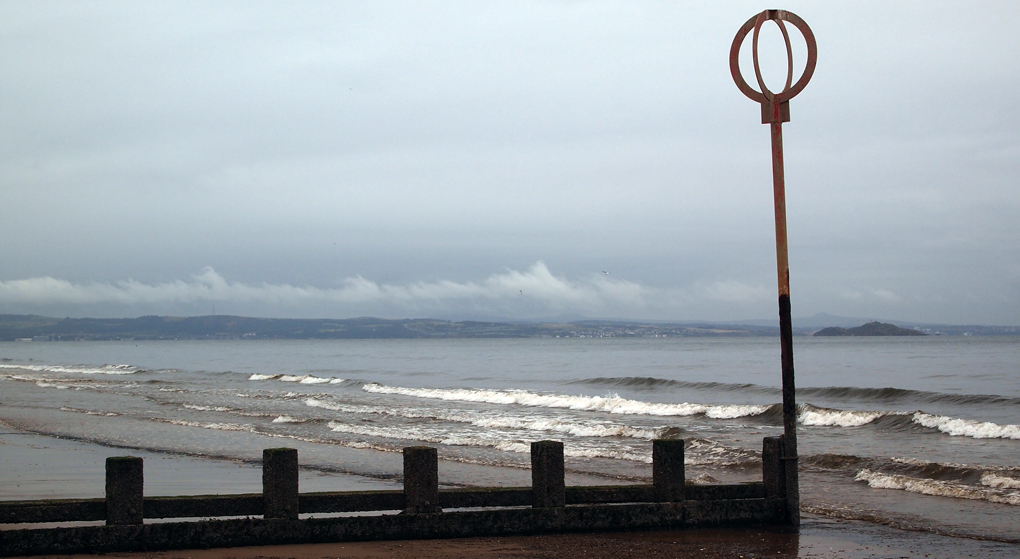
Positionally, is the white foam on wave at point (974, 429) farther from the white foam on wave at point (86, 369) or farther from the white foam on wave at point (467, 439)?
the white foam on wave at point (86, 369)

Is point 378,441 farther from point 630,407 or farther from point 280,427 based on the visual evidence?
point 630,407

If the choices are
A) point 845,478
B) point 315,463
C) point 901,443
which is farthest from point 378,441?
point 901,443

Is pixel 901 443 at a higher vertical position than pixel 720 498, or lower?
lower

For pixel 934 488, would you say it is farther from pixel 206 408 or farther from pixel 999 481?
pixel 206 408

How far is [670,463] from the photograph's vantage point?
340 inches

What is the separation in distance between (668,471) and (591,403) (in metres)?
25.7

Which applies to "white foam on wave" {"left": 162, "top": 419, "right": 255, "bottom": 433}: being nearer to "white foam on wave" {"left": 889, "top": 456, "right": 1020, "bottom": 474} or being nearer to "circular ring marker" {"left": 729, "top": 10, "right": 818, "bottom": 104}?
"white foam on wave" {"left": 889, "top": 456, "right": 1020, "bottom": 474}

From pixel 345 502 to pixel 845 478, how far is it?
1003 centimetres

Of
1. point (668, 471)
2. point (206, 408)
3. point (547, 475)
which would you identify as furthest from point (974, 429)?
point (206, 408)

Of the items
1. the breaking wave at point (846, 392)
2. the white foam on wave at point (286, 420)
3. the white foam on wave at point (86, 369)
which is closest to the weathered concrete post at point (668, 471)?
the white foam on wave at point (286, 420)

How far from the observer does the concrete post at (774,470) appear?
352 inches

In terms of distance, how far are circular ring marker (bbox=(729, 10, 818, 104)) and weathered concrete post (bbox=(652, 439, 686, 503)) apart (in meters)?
3.56

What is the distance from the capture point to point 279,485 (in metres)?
7.88

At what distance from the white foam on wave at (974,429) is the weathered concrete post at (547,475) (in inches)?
666
